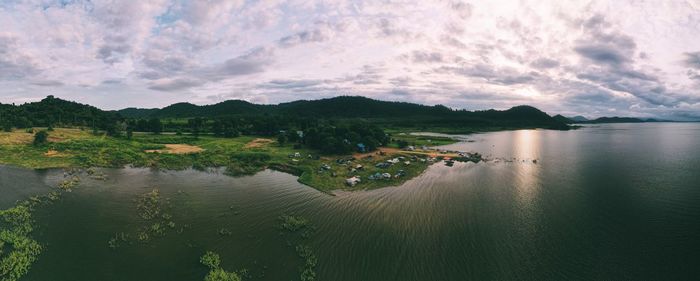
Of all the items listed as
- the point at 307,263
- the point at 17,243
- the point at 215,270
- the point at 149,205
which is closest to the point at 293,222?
the point at 307,263

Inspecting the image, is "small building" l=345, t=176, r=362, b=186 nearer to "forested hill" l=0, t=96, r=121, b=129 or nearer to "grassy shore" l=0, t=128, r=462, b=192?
"grassy shore" l=0, t=128, r=462, b=192

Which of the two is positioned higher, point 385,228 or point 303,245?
point 385,228

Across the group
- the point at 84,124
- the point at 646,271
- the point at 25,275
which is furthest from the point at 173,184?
the point at 84,124

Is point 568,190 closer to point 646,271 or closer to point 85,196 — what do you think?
point 646,271

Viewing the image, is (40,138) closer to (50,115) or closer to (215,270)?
(50,115)

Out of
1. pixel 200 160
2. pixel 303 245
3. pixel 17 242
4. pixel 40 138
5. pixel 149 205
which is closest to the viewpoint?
pixel 17 242

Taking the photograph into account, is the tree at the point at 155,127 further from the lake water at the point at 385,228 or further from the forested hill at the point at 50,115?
the lake water at the point at 385,228

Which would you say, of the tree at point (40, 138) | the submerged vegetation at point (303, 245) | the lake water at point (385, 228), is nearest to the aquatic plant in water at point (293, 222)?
the submerged vegetation at point (303, 245)

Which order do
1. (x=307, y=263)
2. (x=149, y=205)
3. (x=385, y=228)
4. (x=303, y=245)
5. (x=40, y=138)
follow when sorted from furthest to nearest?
(x=40, y=138) < (x=149, y=205) < (x=385, y=228) < (x=303, y=245) < (x=307, y=263)
